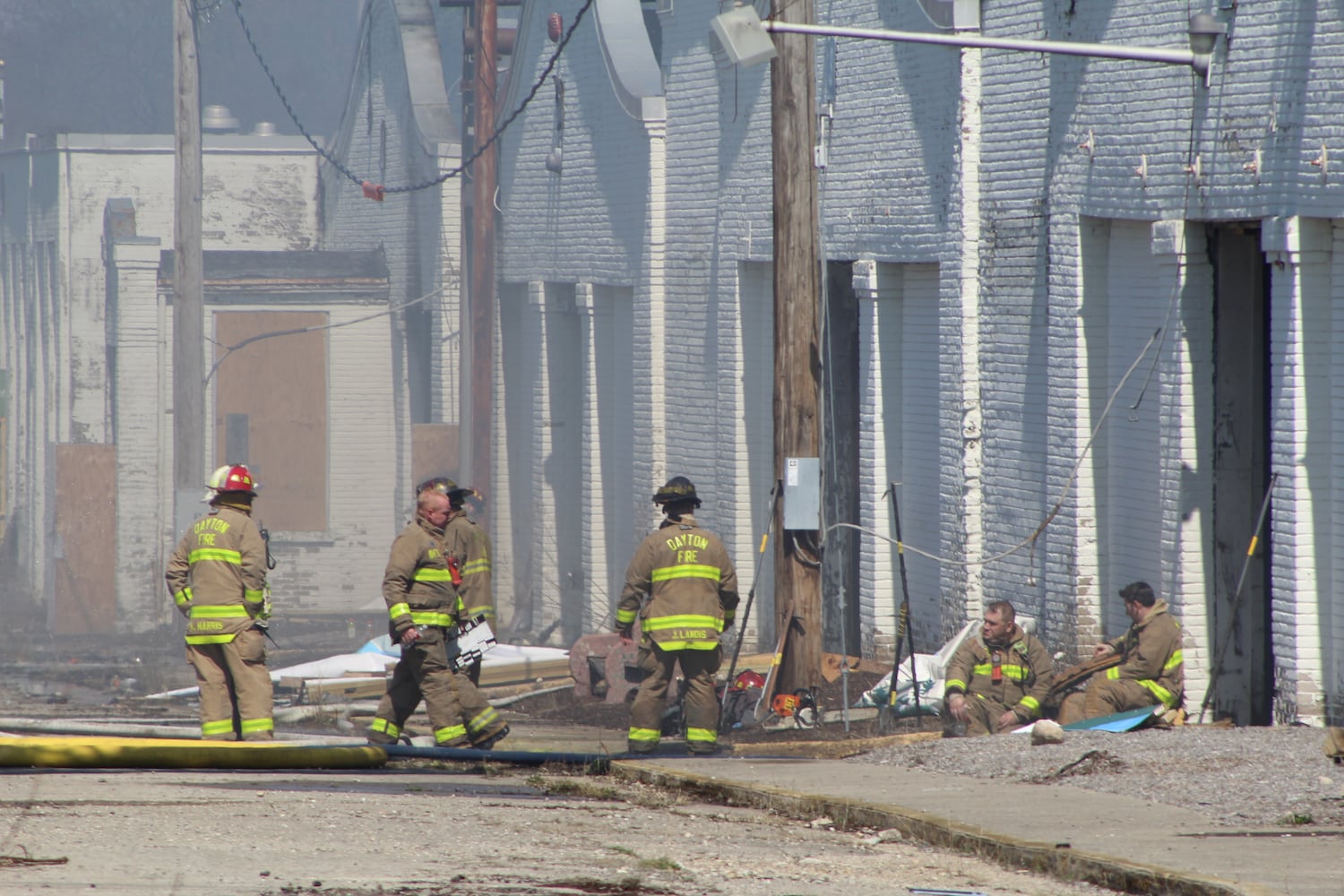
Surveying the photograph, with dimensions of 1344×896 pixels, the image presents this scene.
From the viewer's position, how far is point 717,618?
444 inches

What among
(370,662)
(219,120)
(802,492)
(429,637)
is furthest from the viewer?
Result: (219,120)

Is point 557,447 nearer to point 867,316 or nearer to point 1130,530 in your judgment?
point 867,316

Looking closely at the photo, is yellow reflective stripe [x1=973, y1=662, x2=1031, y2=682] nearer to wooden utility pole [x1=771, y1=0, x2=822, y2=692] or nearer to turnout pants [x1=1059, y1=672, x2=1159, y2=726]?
turnout pants [x1=1059, y1=672, x2=1159, y2=726]

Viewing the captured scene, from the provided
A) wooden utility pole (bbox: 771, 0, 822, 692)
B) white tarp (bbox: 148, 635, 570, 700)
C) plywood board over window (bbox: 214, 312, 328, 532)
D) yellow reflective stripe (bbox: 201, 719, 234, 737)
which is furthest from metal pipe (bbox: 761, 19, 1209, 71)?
plywood board over window (bbox: 214, 312, 328, 532)

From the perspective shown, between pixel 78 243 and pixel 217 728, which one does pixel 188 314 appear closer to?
pixel 78 243

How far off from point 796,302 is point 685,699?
2.64m

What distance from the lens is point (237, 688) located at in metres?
10.4

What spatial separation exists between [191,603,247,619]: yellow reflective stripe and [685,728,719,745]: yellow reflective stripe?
2519 millimetres

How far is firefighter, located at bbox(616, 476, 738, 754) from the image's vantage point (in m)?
11.1

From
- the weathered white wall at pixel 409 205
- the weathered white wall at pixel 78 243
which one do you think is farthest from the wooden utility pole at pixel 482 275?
the weathered white wall at pixel 78 243

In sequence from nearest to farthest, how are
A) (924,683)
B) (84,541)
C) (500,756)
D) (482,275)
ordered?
(500,756)
(924,683)
(482,275)
(84,541)

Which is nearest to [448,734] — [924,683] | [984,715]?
[984,715]

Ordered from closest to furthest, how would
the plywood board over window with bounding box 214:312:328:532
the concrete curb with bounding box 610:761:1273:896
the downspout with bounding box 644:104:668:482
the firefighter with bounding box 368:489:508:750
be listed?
the concrete curb with bounding box 610:761:1273:896 → the firefighter with bounding box 368:489:508:750 → the downspout with bounding box 644:104:668:482 → the plywood board over window with bounding box 214:312:328:532

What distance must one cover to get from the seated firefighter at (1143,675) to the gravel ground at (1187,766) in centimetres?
120
